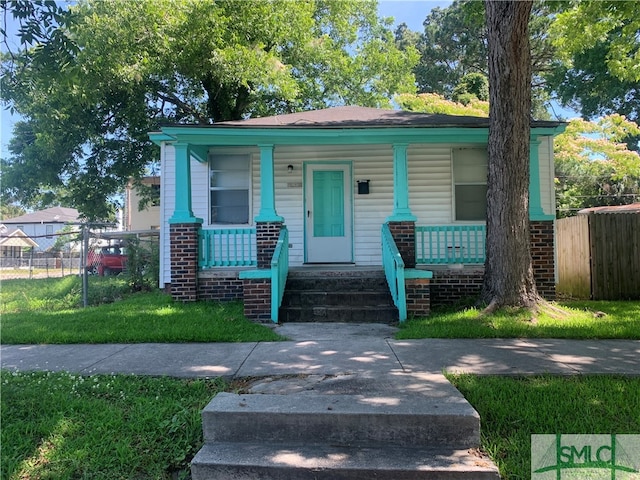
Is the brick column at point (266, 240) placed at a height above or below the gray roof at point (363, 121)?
below

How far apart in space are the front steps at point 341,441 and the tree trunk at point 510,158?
3.69m

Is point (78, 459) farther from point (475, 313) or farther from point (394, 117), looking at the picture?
point (394, 117)

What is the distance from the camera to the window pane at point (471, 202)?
863 cm

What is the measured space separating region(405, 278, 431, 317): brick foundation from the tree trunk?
3.15 ft

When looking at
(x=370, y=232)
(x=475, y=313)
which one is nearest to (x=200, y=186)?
(x=370, y=232)

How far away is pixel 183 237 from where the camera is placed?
297 inches

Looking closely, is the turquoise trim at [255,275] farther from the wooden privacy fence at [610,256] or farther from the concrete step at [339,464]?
the wooden privacy fence at [610,256]

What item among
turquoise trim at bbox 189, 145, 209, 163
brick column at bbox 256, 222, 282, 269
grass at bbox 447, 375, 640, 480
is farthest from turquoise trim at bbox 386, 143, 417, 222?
grass at bbox 447, 375, 640, 480

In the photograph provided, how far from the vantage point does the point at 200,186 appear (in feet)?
29.1

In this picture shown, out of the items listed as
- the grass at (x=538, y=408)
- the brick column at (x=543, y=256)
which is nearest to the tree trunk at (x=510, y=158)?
Result: the brick column at (x=543, y=256)

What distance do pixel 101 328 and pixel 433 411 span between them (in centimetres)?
496

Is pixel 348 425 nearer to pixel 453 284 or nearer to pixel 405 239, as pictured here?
pixel 405 239

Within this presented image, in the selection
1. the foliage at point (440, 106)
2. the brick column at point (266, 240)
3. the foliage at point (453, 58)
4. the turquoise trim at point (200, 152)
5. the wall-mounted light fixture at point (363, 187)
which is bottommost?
the brick column at point (266, 240)
